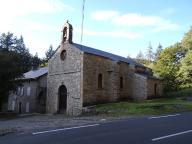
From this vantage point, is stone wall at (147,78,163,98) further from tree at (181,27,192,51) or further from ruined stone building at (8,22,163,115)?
tree at (181,27,192,51)

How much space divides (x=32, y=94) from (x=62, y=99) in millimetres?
10776

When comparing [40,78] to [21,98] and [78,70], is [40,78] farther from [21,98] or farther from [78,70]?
[78,70]

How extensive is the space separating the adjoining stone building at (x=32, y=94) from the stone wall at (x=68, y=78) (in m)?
6.00

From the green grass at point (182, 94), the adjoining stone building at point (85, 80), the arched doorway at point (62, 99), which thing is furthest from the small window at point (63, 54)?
the green grass at point (182, 94)

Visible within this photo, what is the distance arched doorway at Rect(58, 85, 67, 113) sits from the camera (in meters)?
38.1

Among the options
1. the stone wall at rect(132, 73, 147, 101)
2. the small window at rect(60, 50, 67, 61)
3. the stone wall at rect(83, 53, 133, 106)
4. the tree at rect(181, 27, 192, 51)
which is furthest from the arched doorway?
the tree at rect(181, 27, 192, 51)

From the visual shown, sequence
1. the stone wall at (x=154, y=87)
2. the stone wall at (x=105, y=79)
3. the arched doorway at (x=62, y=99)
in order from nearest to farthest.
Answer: the stone wall at (x=105, y=79) < the arched doorway at (x=62, y=99) < the stone wall at (x=154, y=87)

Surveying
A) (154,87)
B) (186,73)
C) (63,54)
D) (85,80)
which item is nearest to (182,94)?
(186,73)

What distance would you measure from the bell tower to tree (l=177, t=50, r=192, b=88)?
24.1 meters

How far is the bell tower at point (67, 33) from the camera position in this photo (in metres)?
38.2

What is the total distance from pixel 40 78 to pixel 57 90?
9302mm

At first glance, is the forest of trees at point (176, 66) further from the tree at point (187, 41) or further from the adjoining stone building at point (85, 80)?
the adjoining stone building at point (85, 80)

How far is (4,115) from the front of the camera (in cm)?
3922

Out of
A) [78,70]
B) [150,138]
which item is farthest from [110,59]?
[150,138]
